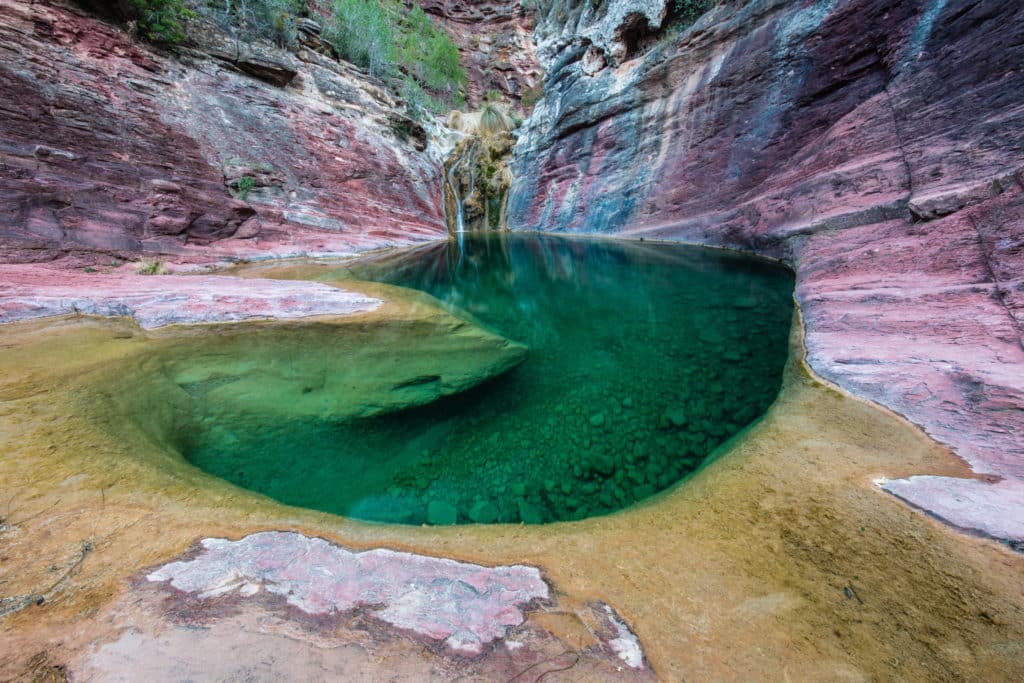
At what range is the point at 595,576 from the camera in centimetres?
153

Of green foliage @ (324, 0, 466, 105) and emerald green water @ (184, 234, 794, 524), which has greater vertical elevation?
green foliage @ (324, 0, 466, 105)

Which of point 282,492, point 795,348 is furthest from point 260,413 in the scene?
point 795,348

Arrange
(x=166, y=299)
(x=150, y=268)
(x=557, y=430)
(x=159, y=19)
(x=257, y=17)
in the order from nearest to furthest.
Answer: (x=557, y=430) → (x=166, y=299) → (x=150, y=268) → (x=159, y=19) → (x=257, y=17)

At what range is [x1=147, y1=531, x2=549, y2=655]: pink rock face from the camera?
1.29 meters

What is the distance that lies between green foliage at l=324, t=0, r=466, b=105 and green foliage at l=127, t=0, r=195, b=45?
7379 millimetres

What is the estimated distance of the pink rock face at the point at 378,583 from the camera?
129 cm

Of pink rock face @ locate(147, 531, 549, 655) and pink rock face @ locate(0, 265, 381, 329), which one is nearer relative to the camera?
pink rock face @ locate(147, 531, 549, 655)

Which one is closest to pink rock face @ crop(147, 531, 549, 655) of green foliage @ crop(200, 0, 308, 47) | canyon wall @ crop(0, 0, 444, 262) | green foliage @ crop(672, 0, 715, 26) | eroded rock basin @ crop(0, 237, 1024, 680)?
eroded rock basin @ crop(0, 237, 1024, 680)

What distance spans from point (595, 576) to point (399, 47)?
33.4m

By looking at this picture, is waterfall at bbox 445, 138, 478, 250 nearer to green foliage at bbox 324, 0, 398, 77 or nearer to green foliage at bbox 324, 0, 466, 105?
green foliage at bbox 324, 0, 466, 105

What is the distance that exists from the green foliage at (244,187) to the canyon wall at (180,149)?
0.14 ft

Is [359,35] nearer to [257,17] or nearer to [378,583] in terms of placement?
[257,17]

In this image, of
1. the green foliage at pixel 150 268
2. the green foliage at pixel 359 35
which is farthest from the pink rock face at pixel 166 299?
the green foliage at pixel 359 35

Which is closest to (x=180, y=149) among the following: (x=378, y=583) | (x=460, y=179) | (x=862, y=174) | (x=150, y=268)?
(x=150, y=268)
